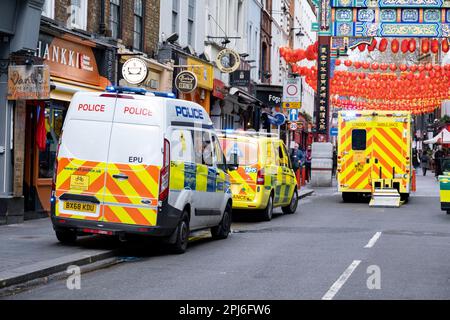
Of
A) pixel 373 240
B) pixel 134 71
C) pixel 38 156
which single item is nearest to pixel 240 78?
pixel 134 71

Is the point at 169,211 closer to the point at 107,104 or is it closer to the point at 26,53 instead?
the point at 107,104

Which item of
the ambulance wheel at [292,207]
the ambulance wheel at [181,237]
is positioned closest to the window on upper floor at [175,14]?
the ambulance wheel at [292,207]

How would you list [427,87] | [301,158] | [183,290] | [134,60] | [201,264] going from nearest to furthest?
[183,290] → [201,264] → [134,60] → [301,158] → [427,87]

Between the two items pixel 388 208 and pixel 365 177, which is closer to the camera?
pixel 388 208

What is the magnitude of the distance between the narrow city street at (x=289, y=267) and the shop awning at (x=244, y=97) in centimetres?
1440

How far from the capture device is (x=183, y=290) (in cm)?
939

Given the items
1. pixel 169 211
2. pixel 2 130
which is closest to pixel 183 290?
pixel 169 211

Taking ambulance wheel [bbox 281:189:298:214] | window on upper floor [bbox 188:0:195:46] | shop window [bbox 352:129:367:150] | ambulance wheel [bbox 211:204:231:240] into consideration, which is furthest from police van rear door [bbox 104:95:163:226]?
window on upper floor [bbox 188:0:195:46]

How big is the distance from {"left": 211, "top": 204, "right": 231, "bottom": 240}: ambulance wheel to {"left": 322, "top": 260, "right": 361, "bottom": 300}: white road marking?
3800mm

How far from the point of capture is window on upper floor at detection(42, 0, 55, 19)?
18172 millimetres

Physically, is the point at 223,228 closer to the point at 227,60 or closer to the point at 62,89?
the point at 62,89

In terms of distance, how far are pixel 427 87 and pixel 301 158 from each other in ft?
41.8

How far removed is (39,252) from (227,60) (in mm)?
17794

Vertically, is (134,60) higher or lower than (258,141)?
higher
